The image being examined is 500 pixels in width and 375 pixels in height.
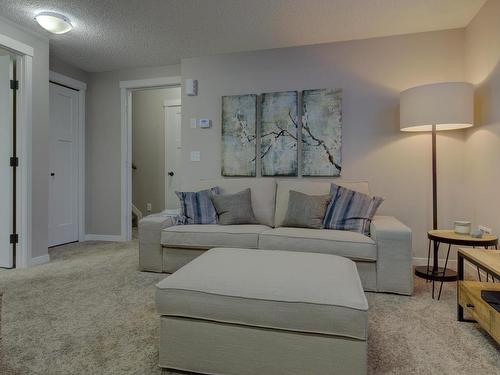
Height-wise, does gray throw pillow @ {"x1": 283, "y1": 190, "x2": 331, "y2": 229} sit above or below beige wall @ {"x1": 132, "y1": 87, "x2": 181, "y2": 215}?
below

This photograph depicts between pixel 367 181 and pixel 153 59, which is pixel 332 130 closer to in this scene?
pixel 367 181

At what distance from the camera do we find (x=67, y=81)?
3945mm

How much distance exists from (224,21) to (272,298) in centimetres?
253

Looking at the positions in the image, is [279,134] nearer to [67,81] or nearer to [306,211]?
[306,211]

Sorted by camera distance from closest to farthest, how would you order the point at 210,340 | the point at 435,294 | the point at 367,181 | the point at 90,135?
the point at 210,340
the point at 435,294
the point at 367,181
the point at 90,135

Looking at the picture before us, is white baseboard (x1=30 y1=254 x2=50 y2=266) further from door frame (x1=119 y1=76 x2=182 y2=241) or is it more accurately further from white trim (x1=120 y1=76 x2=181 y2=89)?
white trim (x1=120 y1=76 x2=181 y2=89)

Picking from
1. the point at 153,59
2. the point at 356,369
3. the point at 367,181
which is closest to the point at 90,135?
the point at 153,59

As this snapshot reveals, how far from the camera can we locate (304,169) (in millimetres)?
3332

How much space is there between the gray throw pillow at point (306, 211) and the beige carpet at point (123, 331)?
0.74 meters

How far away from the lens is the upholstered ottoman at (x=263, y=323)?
1.21 meters

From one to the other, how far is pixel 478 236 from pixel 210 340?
1.96 metres

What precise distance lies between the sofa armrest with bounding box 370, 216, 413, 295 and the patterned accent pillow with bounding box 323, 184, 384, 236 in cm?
26

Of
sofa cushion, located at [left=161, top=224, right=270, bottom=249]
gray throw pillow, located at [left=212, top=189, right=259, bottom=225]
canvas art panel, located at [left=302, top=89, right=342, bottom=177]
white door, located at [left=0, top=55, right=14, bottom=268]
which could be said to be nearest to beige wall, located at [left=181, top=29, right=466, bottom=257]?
canvas art panel, located at [left=302, top=89, right=342, bottom=177]

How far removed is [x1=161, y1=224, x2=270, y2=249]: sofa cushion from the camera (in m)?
2.57
